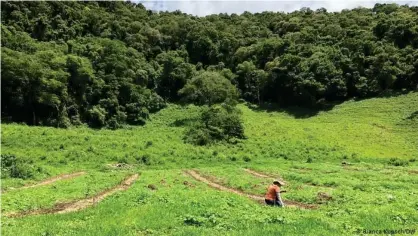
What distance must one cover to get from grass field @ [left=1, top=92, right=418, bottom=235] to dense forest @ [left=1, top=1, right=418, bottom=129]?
18.2 ft

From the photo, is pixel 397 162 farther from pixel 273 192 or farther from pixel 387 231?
pixel 387 231

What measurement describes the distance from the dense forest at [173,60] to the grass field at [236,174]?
5539mm

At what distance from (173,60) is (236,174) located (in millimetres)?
73280

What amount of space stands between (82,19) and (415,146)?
84.3 meters

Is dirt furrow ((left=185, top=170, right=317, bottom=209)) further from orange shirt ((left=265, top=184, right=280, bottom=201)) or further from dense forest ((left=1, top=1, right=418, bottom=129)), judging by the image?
dense forest ((left=1, top=1, right=418, bottom=129))

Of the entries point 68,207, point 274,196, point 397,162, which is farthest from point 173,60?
point 274,196

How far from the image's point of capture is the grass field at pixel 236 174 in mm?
13031

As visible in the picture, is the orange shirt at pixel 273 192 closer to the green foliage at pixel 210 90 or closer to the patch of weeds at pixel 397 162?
the patch of weeds at pixel 397 162

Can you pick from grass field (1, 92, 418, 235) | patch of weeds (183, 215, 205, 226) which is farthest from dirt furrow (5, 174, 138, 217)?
patch of weeds (183, 215, 205, 226)

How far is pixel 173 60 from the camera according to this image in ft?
346

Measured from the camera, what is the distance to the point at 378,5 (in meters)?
137

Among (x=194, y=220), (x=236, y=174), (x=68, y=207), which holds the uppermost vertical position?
(x=194, y=220)

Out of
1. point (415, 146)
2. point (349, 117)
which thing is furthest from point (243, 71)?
point (415, 146)

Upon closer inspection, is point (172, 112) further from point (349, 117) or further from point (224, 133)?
point (349, 117)
